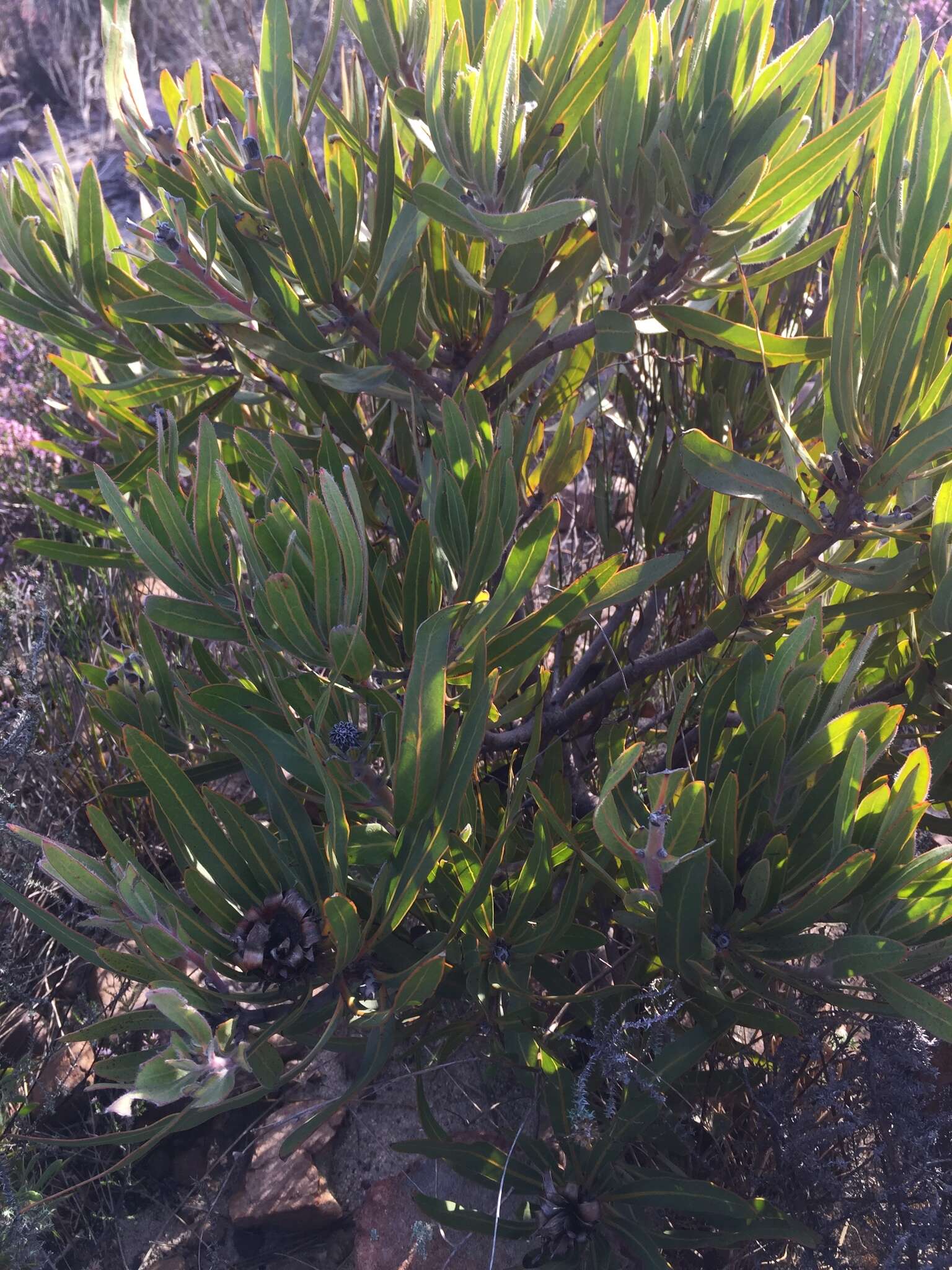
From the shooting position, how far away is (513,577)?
1.12m

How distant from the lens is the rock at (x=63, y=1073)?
1769 millimetres

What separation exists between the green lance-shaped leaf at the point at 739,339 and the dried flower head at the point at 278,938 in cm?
88

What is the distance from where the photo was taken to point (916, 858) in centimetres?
103

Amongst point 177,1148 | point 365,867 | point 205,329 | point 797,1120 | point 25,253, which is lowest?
point 177,1148

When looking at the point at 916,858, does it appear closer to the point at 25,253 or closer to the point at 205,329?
the point at 205,329

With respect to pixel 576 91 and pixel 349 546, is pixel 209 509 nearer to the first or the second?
pixel 349 546

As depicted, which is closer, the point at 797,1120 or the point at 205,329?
the point at 797,1120

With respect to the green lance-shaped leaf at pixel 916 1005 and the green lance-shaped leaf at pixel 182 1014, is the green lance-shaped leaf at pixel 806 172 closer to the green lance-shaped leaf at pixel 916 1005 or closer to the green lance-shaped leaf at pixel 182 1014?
the green lance-shaped leaf at pixel 916 1005

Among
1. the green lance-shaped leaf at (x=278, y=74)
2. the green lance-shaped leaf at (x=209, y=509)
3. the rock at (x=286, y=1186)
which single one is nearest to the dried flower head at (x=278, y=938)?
the green lance-shaped leaf at (x=209, y=509)

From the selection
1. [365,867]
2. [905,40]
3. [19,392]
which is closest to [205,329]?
[365,867]

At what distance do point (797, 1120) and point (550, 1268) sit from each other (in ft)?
1.41

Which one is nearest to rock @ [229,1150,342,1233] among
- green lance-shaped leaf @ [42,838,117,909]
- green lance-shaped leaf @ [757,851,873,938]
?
green lance-shaped leaf @ [42,838,117,909]

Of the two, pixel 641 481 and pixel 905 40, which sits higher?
pixel 905 40

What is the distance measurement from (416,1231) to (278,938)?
72cm
